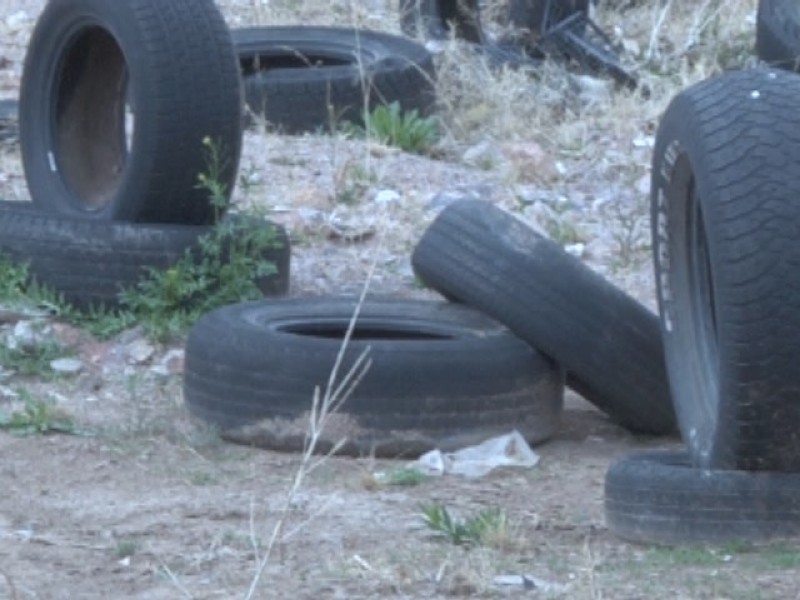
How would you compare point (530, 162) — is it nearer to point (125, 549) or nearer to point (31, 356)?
point (31, 356)

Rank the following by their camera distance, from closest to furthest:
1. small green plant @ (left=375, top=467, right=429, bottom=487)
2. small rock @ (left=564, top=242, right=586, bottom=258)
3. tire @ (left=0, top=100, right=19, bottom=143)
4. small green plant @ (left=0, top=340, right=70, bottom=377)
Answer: small green plant @ (left=375, top=467, right=429, bottom=487) < small green plant @ (left=0, top=340, right=70, bottom=377) < small rock @ (left=564, top=242, right=586, bottom=258) < tire @ (left=0, top=100, right=19, bottom=143)

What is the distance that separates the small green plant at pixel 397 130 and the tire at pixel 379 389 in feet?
11.3

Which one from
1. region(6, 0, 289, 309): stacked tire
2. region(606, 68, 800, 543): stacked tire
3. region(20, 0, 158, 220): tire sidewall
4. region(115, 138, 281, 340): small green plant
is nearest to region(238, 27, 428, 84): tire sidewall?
region(20, 0, 158, 220): tire sidewall

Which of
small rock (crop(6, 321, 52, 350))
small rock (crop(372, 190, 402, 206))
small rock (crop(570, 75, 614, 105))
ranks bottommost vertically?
small rock (crop(6, 321, 52, 350))

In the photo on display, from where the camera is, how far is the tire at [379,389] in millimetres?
5828

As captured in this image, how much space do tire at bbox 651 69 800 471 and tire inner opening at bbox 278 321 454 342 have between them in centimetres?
153

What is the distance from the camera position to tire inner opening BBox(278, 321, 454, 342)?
638 centimetres

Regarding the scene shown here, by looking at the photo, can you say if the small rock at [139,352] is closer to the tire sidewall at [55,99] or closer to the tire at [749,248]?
the tire sidewall at [55,99]

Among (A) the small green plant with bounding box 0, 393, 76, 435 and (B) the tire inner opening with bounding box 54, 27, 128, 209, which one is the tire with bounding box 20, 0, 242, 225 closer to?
(B) the tire inner opening with bounding box 54, 27, 128, 209

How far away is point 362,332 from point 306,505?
4.33 feet

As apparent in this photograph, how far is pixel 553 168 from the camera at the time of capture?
936 centimetres

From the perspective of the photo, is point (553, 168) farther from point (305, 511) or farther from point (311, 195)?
point (305, 511)

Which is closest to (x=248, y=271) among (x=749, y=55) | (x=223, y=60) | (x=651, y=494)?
(x=223, y=60)

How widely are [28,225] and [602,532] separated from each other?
9.53ft
